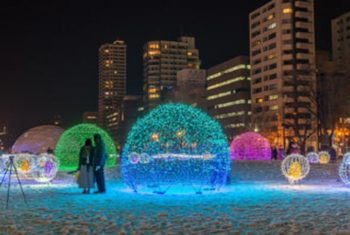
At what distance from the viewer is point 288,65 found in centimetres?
9088

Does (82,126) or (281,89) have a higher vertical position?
(281,89)

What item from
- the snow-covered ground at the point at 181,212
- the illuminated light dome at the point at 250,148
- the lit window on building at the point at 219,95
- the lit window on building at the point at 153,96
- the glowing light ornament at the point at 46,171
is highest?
the lit window on building at the point at 153,96

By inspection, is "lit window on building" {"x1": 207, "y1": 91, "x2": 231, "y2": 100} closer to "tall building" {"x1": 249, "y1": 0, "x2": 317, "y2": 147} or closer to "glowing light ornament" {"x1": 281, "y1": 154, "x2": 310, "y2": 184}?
"tall building" {"x1": 249, "y1": 0, "x2": 317, "y2": 147}

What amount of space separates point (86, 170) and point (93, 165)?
27 cm

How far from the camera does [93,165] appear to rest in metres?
14.2

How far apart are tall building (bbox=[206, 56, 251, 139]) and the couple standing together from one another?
81.4 meters

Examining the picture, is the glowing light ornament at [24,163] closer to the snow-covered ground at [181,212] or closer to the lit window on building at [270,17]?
the snow-covered ground at [181,212]

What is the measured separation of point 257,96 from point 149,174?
8384 cm

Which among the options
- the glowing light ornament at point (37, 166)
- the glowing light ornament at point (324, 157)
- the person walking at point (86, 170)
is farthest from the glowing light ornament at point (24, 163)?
the glowing light ornament at point (324, 157)

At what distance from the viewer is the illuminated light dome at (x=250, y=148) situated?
92.2 ft

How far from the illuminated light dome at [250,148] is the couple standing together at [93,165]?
15145mm

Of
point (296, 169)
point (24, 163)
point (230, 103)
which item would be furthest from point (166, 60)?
point (296, 169)

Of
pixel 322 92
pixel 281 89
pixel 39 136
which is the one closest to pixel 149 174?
pixel 39 136

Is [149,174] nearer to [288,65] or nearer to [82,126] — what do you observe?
[82,126]
